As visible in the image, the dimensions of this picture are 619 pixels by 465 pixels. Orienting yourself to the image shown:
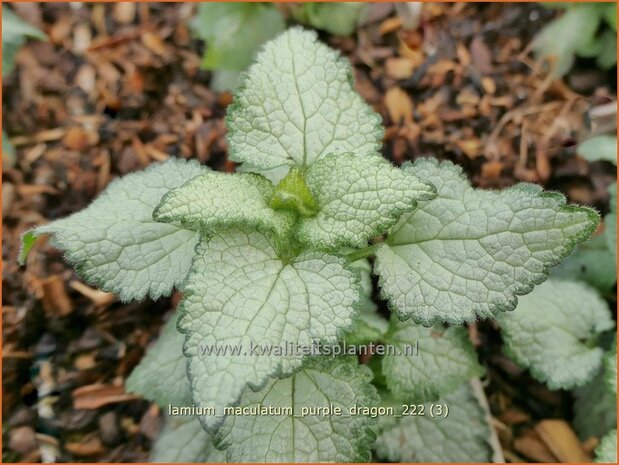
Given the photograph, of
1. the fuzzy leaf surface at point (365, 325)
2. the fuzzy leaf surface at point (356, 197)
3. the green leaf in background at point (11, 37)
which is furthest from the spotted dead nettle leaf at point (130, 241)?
the green leaf in background at point (11, 37)

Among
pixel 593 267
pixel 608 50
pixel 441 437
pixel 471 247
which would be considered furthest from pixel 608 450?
pixel 608 50

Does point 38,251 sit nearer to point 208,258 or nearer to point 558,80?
point 208,258

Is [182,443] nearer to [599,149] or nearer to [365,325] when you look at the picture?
[365,325]

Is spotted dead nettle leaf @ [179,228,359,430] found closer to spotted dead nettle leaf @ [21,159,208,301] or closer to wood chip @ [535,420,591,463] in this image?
spotted dead nettle leaf @ [21,159,208,301]

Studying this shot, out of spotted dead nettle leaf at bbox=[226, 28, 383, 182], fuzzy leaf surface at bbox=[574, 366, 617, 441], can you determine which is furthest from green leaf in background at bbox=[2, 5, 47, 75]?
fuzzy leaf surface at bbox=[574, 366, 617, 441]

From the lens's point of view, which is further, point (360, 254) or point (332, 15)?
point (332, 15)

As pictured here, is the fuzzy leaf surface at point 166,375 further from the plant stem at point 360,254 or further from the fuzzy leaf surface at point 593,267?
the fuzzy leaf surface at point 593,267
